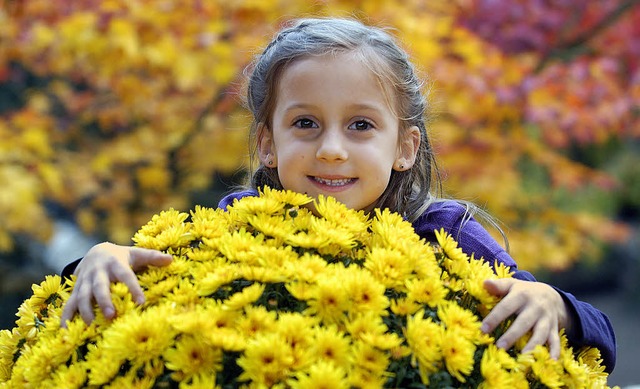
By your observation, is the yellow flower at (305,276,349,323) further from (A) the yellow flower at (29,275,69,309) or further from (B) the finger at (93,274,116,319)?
(A) the yellow flower at (29,275,69,309)

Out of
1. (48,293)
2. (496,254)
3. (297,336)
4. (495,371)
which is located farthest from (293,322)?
(496,254)

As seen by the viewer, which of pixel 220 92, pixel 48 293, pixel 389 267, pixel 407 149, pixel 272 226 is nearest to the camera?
pixel 389 267

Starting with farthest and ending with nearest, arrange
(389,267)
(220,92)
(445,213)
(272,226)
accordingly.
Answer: (220,92) < (445,213) < (272,226) < (389,267)

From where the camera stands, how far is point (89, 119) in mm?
4320

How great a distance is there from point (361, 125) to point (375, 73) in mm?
140

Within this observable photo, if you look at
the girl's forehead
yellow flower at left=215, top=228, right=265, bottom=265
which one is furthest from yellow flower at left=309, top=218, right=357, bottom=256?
the girl's forehead

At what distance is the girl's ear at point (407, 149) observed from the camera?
2.12 m

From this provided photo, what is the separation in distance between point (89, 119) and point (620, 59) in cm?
313

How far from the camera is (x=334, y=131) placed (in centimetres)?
185

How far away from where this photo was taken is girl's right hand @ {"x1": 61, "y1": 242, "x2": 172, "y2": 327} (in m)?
1.39

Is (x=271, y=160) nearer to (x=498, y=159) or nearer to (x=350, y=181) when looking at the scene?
(x=350, y=181)

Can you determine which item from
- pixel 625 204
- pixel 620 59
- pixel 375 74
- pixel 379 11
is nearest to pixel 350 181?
pixel 375 74

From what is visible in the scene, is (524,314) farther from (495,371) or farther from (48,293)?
(48,293)

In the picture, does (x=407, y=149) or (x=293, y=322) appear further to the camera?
(x=407, y=149)
